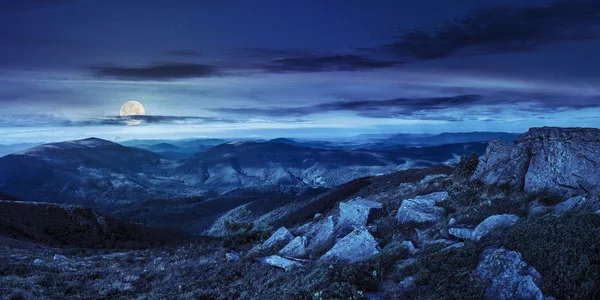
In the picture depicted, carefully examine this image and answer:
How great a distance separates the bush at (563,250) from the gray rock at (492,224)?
4.33 ft

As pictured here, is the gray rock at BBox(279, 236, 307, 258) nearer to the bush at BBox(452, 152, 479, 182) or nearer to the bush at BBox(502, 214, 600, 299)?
the bush at BBox(502, 214, 600, 299)

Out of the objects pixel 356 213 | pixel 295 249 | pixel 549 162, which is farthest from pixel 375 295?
pixel 549 162

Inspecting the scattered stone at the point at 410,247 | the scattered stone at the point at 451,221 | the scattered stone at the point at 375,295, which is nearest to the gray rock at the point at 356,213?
the scattered stone at the point at 451,221

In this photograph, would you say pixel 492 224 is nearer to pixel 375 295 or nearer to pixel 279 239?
pixel 375 295

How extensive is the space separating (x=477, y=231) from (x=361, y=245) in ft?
14.5

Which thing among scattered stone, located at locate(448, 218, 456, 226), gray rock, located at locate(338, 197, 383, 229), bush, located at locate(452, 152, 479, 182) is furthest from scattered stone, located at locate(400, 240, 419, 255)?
bush, located at locate(452, 152, 479, 182)

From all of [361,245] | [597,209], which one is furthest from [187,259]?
[597,209]

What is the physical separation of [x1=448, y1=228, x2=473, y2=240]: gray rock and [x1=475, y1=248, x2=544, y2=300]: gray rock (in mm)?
3081

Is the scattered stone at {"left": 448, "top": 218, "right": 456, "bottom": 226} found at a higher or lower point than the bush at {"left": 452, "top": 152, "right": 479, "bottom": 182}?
lower

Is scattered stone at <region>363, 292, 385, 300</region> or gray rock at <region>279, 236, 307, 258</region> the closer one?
scattered stone at <region>363, 292, 385, 300</region>

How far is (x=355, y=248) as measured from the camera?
14.3 meters

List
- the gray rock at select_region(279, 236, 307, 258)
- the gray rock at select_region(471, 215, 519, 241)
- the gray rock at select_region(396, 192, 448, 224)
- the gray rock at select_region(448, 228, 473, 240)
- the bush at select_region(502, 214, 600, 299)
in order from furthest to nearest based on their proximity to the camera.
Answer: the gray rock at select_region(396, 192, 448, 224) → the gray rock at select_region(279, 236, 307, 258) → the gray rock at select_region(448, 228, 473, 240) → the gray rock at select_region(471, 215, 519, 241) → the bush at select_region(502, 214, 600, 299)

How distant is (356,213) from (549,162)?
11.1 m

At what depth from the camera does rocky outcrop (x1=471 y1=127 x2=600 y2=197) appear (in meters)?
17.7
